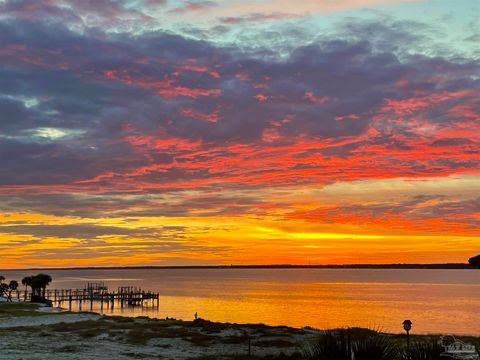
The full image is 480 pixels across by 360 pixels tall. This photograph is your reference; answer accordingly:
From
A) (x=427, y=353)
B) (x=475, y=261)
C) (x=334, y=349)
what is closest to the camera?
(x=427, y=353)

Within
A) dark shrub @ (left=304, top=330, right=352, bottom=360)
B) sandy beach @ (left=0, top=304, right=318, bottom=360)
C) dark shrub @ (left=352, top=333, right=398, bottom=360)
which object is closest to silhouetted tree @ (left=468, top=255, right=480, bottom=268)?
dark shrub @ (left=352, top=333, right=398, bottom=360)

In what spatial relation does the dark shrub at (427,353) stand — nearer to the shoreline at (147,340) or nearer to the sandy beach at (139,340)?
the shoreline at (147,340)

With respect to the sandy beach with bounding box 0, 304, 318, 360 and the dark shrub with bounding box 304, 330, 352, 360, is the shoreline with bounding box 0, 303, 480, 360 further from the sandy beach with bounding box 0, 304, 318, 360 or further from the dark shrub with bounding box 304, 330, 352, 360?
the dark shrub with bounding box 304, 330, 352, 360

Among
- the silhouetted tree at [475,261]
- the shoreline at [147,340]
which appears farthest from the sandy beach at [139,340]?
the silhouetted tree at [475,261]

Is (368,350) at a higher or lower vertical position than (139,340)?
higher

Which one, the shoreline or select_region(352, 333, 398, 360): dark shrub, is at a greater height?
select_region(352, 333, 398, 360): dark shrub

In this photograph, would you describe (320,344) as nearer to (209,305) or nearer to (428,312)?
(428,312)

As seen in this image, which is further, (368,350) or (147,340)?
(147,340)

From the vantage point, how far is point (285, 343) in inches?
1304

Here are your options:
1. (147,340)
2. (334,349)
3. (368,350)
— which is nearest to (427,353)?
(368,350)

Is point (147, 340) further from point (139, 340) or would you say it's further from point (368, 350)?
point (368, 350)

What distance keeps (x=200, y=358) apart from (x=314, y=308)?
80194 millimetres

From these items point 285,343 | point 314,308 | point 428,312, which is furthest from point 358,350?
point 314,308

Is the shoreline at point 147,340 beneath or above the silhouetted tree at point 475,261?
beneath
